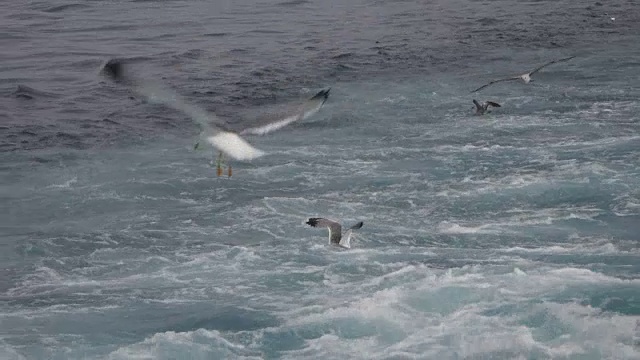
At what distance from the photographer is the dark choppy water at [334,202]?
14.0 meters

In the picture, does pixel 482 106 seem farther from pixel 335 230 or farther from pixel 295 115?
pixel 295 115

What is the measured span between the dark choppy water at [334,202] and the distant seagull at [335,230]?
1.02 ft

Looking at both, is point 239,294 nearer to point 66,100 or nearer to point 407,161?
point 407,161

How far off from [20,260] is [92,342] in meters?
3.34

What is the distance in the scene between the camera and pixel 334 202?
18.9m

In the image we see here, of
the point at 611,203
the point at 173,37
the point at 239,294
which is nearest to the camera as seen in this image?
the point at 239,294

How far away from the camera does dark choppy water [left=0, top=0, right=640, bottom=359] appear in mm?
13953

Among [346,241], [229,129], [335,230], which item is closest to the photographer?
[335,230]

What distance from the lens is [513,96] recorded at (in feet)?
86.8

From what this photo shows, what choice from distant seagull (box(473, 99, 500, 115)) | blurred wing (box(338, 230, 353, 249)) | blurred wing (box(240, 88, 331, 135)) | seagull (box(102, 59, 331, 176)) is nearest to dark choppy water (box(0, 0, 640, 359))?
blurred wing (box(338, 230, 353, 249))

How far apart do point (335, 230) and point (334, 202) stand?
119 inches

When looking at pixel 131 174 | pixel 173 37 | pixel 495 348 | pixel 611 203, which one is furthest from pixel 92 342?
pixel 173 37

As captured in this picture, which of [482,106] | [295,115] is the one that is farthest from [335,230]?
[482,106]

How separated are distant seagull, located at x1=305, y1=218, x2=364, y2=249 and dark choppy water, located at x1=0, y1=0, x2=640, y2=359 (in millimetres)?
312
